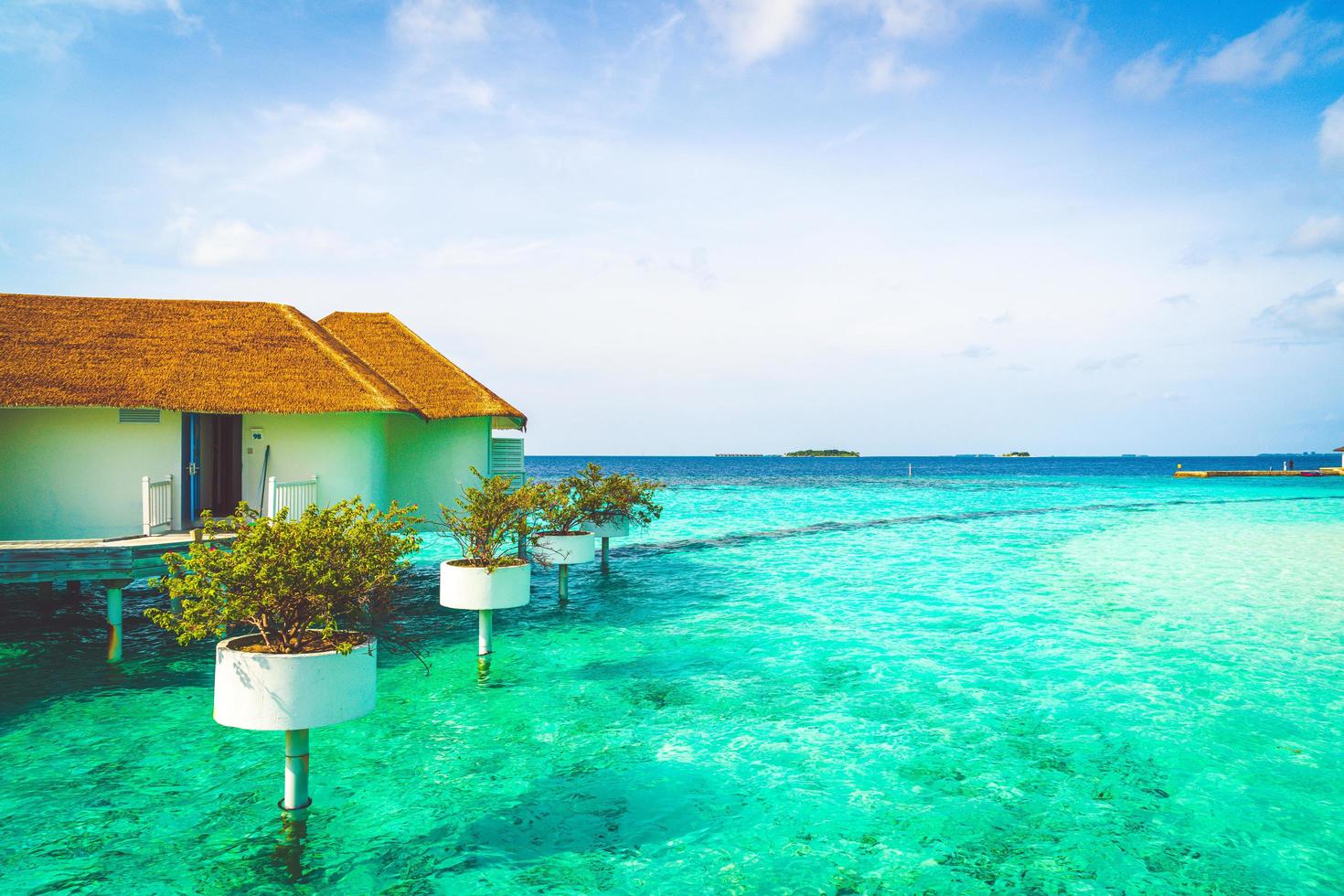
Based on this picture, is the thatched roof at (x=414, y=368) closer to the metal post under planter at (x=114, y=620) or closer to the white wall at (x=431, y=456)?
the white wall at (x=431, y=456)

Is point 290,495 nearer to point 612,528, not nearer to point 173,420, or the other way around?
point 173,420

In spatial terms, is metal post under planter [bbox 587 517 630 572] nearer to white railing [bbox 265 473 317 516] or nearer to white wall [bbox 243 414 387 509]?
white wall [bbox 243 414 387 509]

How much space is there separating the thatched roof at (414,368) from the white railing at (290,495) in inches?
96.2

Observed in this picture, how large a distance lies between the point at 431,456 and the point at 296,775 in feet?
35.0

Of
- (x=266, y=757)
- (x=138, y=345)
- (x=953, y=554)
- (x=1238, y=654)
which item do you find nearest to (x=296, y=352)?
(x=138, y=345)

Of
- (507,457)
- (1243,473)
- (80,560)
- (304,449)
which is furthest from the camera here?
(1243,473)

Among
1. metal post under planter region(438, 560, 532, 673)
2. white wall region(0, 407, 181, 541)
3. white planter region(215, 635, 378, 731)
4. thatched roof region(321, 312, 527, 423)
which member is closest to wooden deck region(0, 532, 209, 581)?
white wall region(0, 407, 181, 541)

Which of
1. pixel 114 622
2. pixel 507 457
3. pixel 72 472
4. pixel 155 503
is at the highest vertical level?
pixel 507 457

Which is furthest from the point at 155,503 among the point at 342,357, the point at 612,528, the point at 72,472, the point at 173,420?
the point at 612,528

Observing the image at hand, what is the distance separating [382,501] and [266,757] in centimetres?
742

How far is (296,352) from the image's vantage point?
46.0 feet

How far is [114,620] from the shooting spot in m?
10.7

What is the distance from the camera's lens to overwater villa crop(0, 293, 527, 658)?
12031mm

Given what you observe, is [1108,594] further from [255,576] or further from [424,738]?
[255,576]
